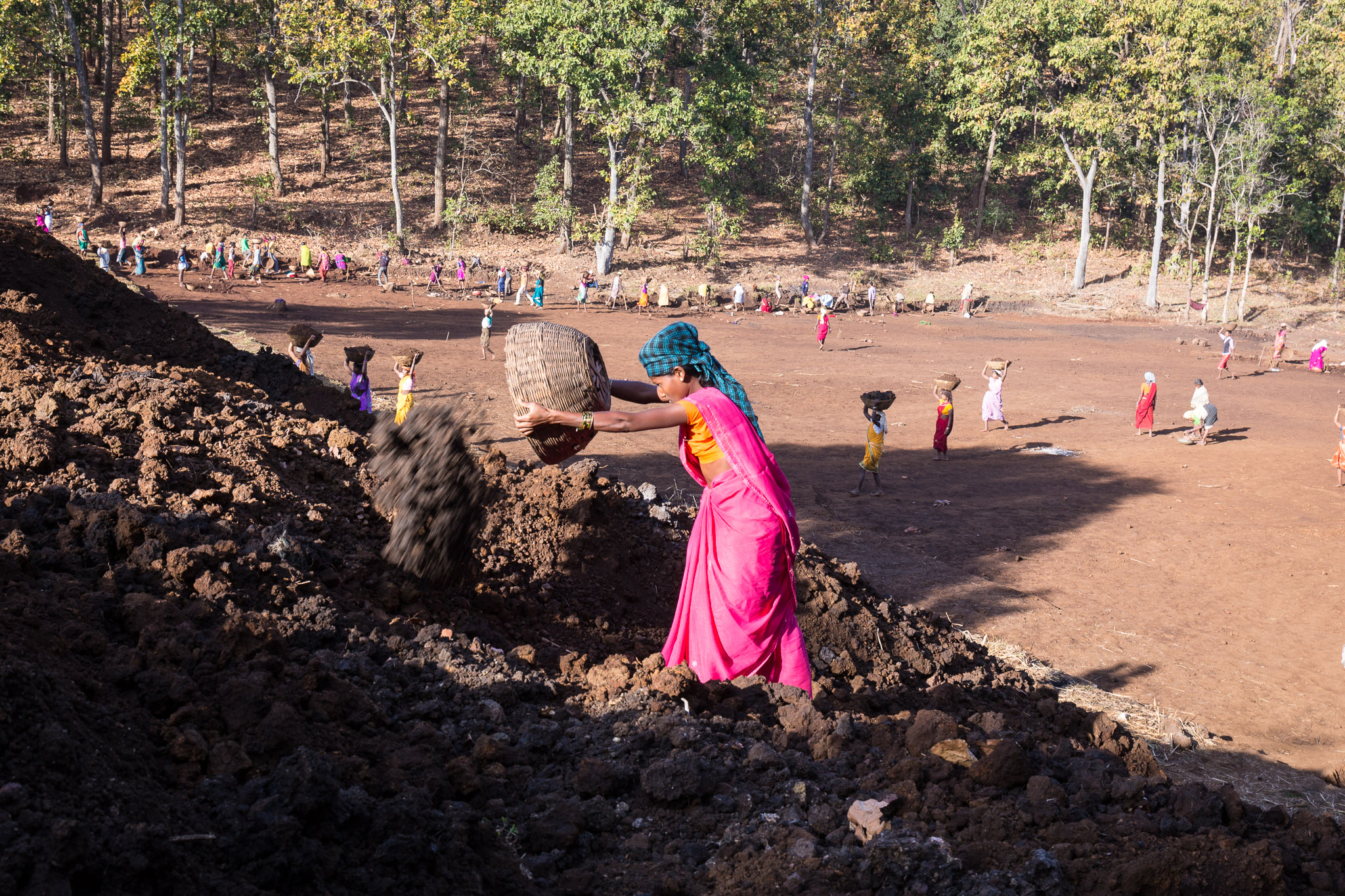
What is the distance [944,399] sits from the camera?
45.6ft

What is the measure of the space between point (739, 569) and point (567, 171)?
114 ft

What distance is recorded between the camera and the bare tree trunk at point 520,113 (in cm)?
4212

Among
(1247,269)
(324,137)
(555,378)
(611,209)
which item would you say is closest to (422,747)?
(555,378)

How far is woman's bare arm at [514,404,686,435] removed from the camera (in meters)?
→ 3.66

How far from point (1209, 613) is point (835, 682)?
5.58 meters

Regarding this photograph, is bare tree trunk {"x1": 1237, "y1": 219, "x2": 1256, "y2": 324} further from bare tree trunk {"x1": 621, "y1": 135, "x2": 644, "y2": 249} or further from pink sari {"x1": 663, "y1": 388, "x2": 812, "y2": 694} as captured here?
pink sari {"x1": 663, "y1": 388, "x2": 812, "y2": 694}

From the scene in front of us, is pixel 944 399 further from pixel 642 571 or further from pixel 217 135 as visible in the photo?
pixel 217 135

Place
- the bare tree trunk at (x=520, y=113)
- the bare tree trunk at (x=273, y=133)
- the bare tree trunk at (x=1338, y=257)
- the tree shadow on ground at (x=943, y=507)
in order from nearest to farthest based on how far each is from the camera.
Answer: the tree shadow on ground at (x=943, y=507)
the bare tree trunk at (x=273, y=133)
the bare tree trunk at (x=1338, y=257)
the bare tree trunk at (x=520, y=113)

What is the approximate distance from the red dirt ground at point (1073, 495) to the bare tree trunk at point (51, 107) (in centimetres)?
1665

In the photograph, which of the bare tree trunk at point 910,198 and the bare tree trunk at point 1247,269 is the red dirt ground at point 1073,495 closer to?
the bare tree trunk at point 1247,269

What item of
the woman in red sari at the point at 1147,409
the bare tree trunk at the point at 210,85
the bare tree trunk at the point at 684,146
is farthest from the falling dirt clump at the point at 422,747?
the bare tree trunk at the point at 210,85

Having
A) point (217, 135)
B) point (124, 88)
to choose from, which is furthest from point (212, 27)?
point (217, 135)

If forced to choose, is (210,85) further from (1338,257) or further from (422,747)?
(1338,257)

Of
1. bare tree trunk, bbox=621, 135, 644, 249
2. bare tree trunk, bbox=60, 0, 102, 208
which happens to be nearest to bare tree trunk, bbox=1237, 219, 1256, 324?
bare tree trunk, bbox=621, 135, 644, 249
